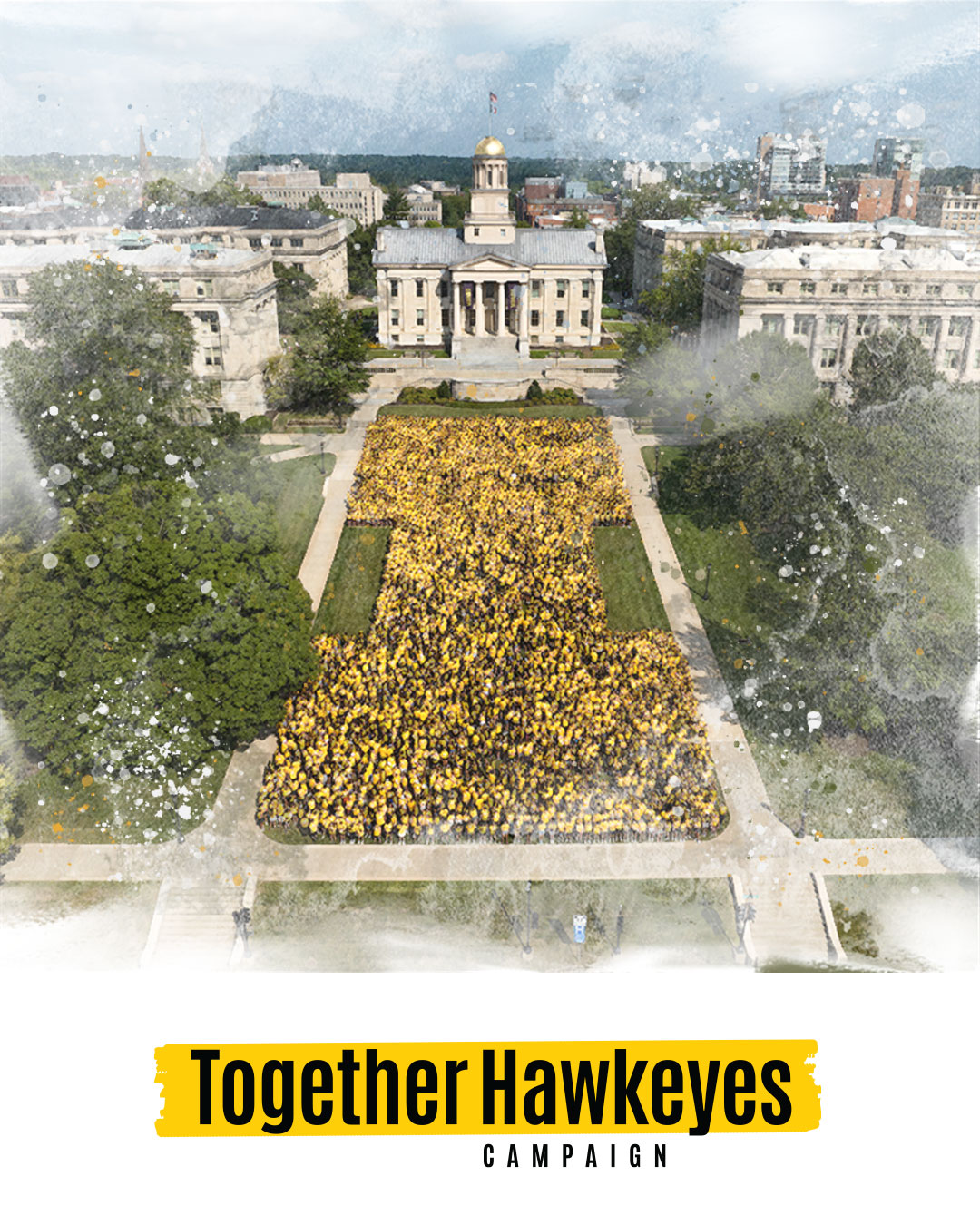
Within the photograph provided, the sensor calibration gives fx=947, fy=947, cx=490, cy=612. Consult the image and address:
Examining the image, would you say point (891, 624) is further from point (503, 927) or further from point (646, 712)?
point (503, 927)

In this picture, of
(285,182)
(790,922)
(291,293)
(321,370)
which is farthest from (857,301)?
(285,182)

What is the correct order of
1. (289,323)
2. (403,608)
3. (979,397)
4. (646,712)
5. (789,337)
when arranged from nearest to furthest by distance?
1. (646,712)
2. (403,608)
3. (979,397)
4. (789,337)
5. (289,323)

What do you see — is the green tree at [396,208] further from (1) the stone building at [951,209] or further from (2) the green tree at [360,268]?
(1) the stone building at [951,209]

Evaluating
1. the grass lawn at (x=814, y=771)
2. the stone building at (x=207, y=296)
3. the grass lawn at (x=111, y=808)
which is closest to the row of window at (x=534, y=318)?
the stone building at (x=207, y=296)

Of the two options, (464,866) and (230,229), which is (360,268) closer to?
(230,229)

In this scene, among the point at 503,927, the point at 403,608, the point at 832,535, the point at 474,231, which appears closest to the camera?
the point at 503,927

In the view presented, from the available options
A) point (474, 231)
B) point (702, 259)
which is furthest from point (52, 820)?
point (474, 231)

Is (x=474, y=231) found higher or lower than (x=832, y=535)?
higher

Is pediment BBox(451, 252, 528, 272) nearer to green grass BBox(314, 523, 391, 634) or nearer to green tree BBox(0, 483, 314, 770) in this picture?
green grass BBox(314, 523, 391, 634)
